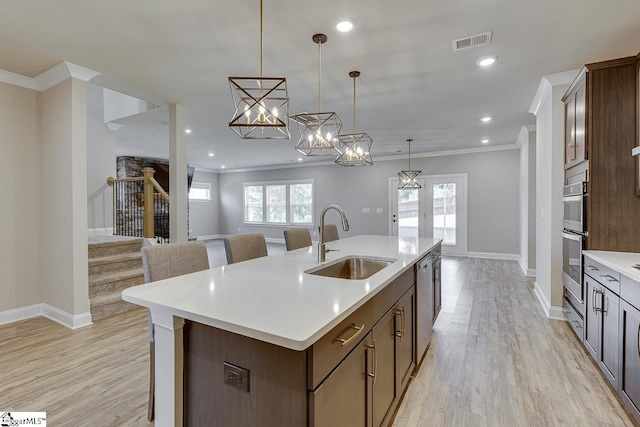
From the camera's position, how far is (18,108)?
133 inches

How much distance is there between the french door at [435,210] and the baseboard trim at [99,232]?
6289 millimetres

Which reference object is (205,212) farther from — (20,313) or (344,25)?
(344,25)

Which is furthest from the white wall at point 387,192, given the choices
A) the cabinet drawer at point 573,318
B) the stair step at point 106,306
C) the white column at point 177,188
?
the stair step at point 106,306

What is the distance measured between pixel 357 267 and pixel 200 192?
949cm

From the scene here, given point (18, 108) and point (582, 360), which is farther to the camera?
point (18, 108)

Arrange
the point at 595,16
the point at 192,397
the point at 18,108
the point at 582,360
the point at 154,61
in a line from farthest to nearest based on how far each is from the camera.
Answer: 1. the point at 18,108
2. the point at 154,61
3. the point at 582,360
4. the point at 595,16
5. the point at 192,397

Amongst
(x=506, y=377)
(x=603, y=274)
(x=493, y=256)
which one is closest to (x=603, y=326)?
(x=603, y=274)

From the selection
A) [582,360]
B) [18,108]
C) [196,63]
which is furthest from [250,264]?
[18,108]

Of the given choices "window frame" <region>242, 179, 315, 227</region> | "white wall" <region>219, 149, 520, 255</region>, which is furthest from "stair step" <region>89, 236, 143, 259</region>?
"window frame" <region>242, 179, 315, 227</region>

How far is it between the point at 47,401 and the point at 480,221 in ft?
25.3

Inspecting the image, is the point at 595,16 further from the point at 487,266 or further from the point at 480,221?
the point at 480,221

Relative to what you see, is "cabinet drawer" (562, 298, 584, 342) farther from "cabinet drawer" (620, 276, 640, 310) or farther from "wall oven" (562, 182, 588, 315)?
"cabinet drawer" (620, 276, 640, 310)

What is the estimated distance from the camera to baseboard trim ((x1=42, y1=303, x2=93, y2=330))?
315 cm

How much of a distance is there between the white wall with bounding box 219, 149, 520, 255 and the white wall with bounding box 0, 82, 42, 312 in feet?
22.0
